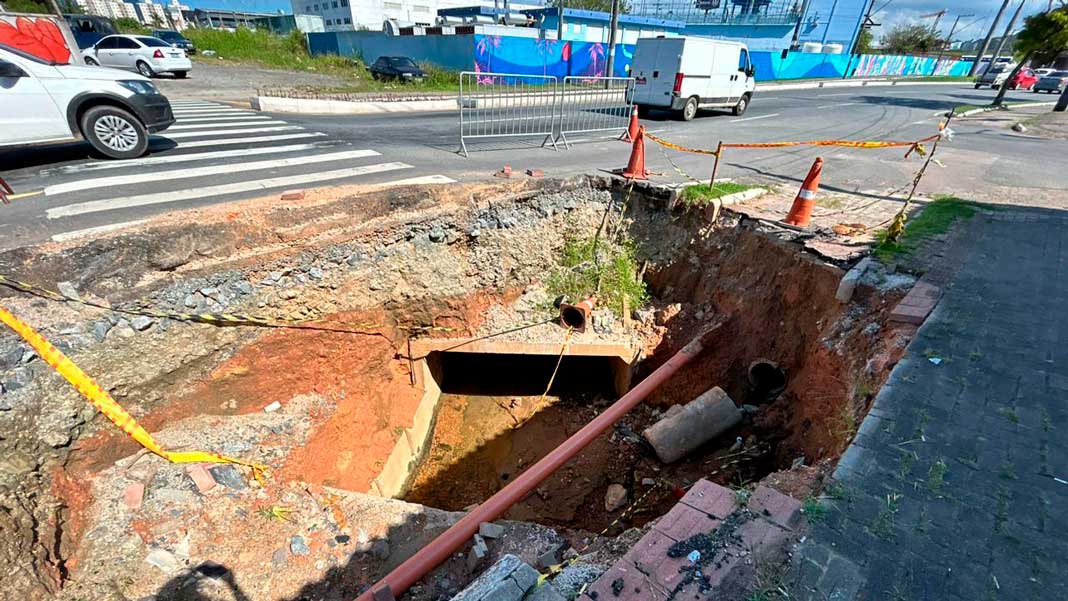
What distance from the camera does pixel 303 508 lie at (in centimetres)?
402

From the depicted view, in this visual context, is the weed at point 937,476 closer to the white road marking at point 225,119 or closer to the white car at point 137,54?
the white road marking at point 225,119

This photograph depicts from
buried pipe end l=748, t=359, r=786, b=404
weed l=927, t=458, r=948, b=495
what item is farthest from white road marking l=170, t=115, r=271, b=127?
weed l=927, t=458, r=948, b=495

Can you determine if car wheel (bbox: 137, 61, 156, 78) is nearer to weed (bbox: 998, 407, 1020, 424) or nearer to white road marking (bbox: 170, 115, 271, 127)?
white road marking (bbox: 170, 115, 271, 127)

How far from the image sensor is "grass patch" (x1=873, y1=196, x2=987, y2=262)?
4980mm

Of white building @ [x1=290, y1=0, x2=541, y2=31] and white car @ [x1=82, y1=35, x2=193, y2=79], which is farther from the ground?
white building @ [x1=290, y1=0, x2=541, y2=31]

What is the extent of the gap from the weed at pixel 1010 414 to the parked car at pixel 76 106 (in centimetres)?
1028

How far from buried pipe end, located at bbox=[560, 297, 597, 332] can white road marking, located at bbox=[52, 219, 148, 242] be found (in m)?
5.41

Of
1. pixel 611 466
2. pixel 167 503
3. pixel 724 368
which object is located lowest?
pixel 611 466

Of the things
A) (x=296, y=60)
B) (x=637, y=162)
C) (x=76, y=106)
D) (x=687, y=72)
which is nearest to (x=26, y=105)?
(x=76, y=106)

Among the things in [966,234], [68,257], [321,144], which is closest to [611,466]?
[966,234]

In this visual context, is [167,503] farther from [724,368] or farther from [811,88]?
[811,88]

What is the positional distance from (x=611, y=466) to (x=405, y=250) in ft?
13.2

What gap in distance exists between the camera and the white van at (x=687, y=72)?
1321 cm

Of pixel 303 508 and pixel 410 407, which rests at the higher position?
pixel 303 508
